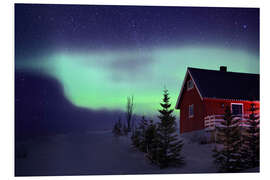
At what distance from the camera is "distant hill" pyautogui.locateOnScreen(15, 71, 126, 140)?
371 inches

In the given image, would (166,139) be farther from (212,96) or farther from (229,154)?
(212,96)

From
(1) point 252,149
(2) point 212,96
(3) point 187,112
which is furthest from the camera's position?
(3) point 187,112

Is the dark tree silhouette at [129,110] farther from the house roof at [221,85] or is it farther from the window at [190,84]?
the window at [190,84]

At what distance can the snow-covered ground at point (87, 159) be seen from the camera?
9438 mm

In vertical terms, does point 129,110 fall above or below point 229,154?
above

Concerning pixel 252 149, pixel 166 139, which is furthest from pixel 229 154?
pixel 166 139

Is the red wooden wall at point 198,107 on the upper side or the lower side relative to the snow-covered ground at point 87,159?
upper

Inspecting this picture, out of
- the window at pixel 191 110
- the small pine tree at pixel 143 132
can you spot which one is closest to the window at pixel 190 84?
the window at pixel 191 110

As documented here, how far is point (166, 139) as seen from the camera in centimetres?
1026

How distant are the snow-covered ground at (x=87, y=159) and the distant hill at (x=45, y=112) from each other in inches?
12.1

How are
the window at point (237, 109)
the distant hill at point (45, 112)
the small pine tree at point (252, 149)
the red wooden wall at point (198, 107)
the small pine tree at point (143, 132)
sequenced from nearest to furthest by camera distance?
the distant hill at point (45, 112)
the small pine tree at point (252, 149)
the small pine tree at point (143, 132)
the red wooden wall at point (198, 107)
the window at point (237, 109)

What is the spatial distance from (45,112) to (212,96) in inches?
247
